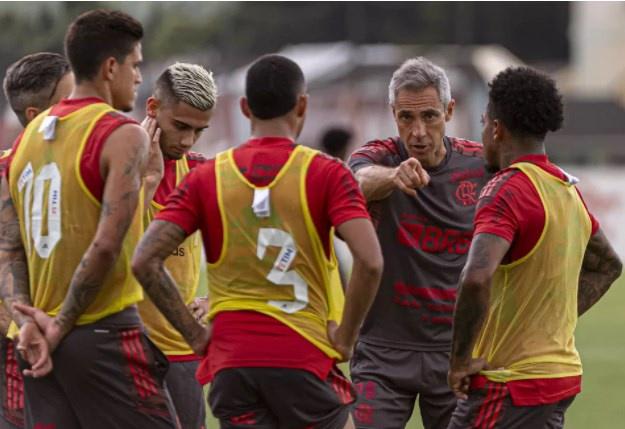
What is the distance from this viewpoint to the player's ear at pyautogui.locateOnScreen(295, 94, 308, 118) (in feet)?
17.6

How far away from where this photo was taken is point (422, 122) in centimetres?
687

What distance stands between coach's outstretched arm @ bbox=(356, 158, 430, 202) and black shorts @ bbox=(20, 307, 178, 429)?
133 cm

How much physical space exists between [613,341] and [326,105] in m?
31.4

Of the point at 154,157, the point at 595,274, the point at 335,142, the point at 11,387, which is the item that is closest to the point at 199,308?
the point at 154,157

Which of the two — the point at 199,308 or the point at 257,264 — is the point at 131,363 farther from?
the point at 199,308

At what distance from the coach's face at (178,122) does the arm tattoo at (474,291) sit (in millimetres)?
1887

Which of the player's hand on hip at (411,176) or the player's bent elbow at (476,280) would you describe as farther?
the player's hand on hip at (411,176)

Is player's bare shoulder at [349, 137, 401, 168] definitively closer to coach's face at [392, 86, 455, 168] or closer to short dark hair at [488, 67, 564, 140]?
coach's face at [392, 86, 455, 168]

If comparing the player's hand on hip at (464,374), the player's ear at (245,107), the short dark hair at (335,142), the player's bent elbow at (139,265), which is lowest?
the short dark hair at (335,142)

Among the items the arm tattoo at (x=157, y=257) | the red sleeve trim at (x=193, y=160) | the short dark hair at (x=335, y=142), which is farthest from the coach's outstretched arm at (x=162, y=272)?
the short dark hair at (x=335, y=142)

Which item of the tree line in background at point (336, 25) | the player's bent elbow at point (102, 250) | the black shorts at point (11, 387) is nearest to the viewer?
the player's bent elbow at point (102, 250)

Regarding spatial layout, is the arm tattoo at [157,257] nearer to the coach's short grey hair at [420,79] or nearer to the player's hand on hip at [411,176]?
the player's hand on hip at [411,176]

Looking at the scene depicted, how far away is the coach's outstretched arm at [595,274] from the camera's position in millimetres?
6199

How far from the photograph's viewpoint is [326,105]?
47.2 metres
